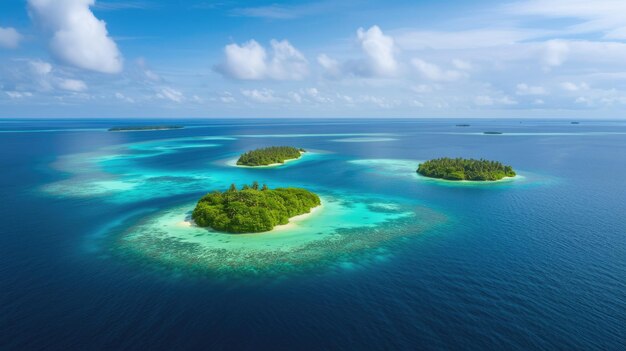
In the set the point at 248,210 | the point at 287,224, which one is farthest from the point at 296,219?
the point at 248,210

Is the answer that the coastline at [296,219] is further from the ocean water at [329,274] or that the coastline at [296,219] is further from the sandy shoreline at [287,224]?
the ocean water at [329,274]

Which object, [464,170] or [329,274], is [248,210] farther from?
[464,170]

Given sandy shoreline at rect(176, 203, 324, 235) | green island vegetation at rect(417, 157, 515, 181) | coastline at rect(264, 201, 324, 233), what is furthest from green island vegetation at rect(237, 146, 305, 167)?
sandy shoreline at rect(176, 203, 324, 235)

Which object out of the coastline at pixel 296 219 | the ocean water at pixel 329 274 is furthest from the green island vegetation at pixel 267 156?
the coastline at pixel 296 219

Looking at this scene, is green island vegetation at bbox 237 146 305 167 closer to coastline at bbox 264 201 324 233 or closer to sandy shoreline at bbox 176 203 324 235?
coastline at bbox 264 201 324 233

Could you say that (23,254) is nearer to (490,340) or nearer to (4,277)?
(4,277)

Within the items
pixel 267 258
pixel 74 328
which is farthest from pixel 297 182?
pixel 74 328
